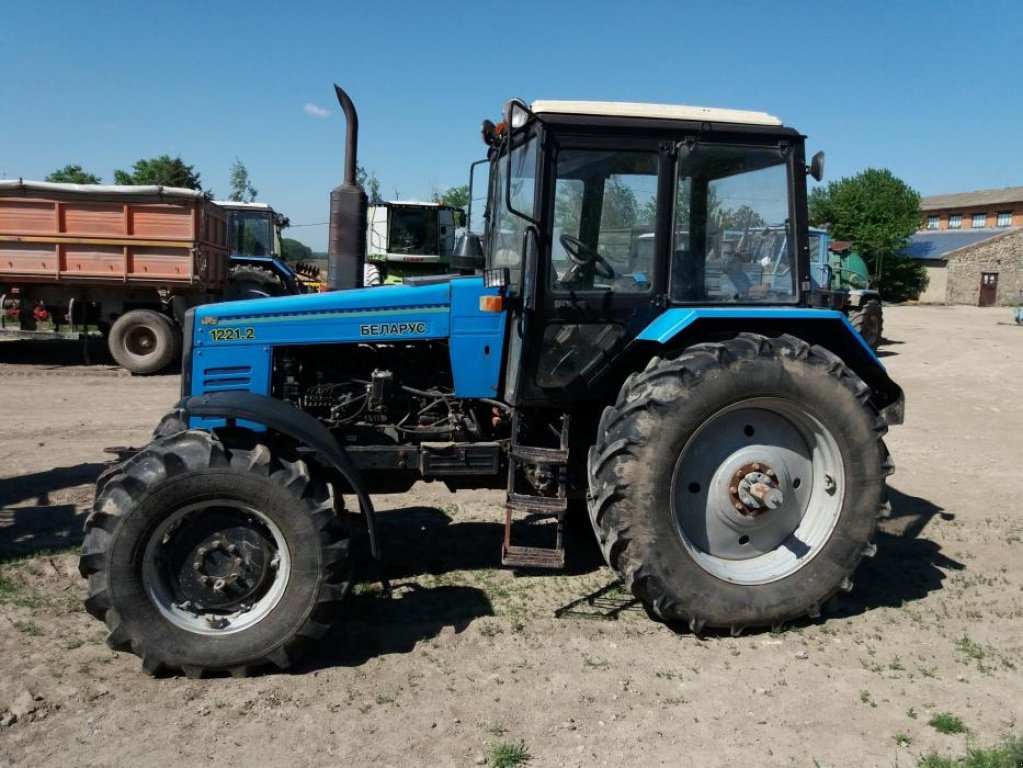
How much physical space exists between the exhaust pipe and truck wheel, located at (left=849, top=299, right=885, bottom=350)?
14386 millimetres

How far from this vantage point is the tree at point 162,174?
3847 centimetres

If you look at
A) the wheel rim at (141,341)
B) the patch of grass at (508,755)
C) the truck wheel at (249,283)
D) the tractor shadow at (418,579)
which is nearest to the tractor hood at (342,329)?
the tractor shadow at (418,579)

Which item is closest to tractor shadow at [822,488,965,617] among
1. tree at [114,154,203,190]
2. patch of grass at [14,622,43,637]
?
patch of grass at [14,622,43,637]

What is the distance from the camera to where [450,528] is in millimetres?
5809

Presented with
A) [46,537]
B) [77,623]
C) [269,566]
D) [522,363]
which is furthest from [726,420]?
[46,537]

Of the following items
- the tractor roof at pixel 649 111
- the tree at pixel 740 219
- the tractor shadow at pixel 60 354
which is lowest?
the tractor shadow at pixel 60 354

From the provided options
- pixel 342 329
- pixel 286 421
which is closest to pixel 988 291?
pixel 342 329

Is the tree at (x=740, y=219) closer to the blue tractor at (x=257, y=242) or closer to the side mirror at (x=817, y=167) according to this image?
the side mirror at (x=817, y=167)

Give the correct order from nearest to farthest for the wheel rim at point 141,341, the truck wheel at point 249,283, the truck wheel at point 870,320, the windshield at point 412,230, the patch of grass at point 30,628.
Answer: the patch of grass at point 30,628 < the wheel rim at point 141,341 < the truck wheel at point 249,283 < the truck wheel at point 870,320 < the windshield at point 412,230

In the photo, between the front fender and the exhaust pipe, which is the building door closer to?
the exhaust pipe

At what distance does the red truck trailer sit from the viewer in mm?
12211

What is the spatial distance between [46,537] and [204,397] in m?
2.09

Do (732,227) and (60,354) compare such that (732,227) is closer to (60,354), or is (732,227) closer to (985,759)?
(985,759)

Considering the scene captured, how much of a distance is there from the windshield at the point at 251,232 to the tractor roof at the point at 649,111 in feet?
43.2
